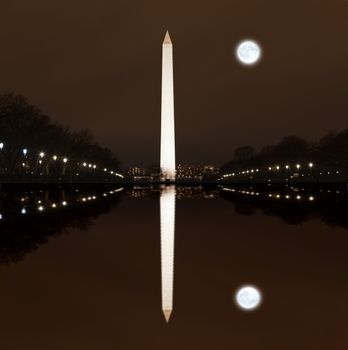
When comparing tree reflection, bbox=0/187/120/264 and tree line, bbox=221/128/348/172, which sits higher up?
tree line, bbox=221/128/348/172

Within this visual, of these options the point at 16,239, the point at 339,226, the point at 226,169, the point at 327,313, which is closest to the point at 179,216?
the point at 339,226

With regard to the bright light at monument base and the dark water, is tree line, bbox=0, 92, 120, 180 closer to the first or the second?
the dark water

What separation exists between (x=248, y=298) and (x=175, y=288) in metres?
0.97

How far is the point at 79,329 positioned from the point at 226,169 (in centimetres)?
17138

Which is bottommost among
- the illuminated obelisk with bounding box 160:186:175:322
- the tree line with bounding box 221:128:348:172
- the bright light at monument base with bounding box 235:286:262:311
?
the bright light at monument base with bounding box 235:286:262:311

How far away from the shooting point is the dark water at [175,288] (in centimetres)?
553

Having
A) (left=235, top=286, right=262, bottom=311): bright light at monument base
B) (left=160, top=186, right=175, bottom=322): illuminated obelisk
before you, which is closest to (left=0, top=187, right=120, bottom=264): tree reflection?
(left=160, top=186, right=175, bottom=322): illuminated obelisk

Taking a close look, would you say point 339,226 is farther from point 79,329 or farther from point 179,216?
point 79,329

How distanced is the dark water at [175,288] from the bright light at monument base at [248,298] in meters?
0.09

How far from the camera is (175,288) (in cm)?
740

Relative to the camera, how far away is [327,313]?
628 centimetres

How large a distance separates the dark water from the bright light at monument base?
88 mm

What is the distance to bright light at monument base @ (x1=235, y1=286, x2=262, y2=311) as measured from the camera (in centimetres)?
660

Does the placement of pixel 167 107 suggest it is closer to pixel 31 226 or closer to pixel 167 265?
pixel 31 226
